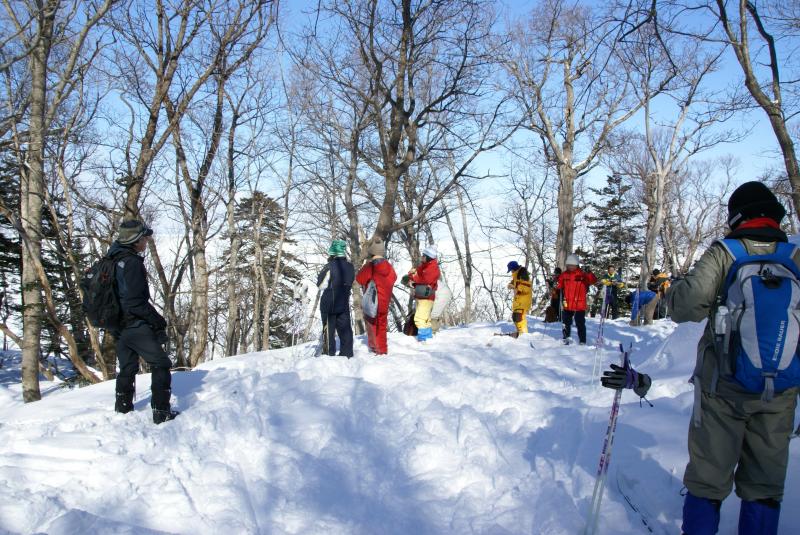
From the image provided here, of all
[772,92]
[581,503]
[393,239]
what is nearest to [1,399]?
[581,503]

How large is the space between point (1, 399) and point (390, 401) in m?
11.3

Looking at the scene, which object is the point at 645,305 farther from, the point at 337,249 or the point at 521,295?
the point at 337,249

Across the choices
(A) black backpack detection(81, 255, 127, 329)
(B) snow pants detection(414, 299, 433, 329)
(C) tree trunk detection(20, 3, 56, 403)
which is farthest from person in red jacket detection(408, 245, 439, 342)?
(C) tree trunk detection(20, 3, 56, 403)

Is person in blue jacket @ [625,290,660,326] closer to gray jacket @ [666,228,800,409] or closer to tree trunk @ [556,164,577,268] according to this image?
tree trunk @ [556,164,577,268]

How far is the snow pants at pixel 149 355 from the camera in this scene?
492 cm

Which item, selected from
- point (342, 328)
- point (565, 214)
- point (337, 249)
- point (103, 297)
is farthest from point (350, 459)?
point (565, 214)

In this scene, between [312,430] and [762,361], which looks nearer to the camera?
[762,361]

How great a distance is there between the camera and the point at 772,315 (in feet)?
7.94

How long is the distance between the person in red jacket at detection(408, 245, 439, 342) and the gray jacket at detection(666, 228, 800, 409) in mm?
7650

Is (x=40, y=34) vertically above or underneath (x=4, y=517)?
above

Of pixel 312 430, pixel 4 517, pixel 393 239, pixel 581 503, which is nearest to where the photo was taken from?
pixel 4 517

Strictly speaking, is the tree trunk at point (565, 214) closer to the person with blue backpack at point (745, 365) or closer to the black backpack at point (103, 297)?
the black backpack at point (103, 297)

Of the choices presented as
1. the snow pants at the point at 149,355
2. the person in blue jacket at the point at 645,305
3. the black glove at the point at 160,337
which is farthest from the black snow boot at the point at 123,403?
the person in blue jacket at the point at 645,305

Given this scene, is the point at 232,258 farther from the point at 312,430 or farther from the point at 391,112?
the point at 312,430
